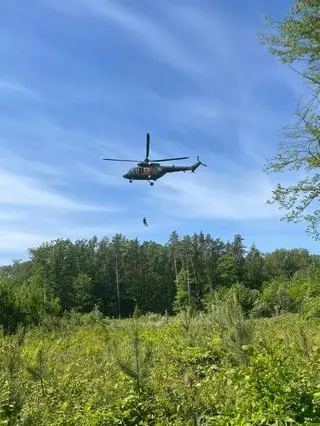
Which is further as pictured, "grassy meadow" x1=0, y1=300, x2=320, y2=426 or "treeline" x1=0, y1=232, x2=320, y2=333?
"treeline" x1=0, y1=232, x2=320, y2=333

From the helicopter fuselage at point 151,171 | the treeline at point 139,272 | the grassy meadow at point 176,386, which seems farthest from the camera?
the treeline at point 139,272

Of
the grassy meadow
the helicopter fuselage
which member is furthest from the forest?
the helicopter fuselage

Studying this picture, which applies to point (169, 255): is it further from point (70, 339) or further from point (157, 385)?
point (157, 385)

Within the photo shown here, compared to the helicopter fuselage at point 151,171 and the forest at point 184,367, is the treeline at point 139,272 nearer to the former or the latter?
the helicopter fuselage at point 151,171

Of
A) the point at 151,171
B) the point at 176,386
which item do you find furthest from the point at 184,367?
the point at 151,171

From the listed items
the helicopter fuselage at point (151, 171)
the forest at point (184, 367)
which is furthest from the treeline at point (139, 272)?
the forest at point (184, 367)

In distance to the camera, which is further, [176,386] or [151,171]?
[151,171]

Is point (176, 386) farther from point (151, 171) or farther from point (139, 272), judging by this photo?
point (139, 272)

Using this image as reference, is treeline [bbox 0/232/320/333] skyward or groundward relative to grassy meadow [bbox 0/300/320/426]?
skyward

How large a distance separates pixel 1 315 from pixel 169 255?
92688 mm

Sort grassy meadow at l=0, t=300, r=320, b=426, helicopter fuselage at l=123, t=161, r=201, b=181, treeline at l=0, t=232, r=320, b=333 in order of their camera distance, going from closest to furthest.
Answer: grassy meadow at l=0, t=300, r=320, b=426 → helicopter fuselage at l=123, t=161, r=201, b=181 → treeline at l=0, t=232, r=320, b=333

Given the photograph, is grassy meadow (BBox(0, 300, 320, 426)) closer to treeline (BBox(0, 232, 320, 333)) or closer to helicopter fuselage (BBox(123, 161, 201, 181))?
helicopter fuselage (BBox(123, 161, 201, 181))

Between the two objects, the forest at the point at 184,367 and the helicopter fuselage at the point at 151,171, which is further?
the helicopter fuselage at the point at 151,171

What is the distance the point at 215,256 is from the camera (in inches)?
4419
